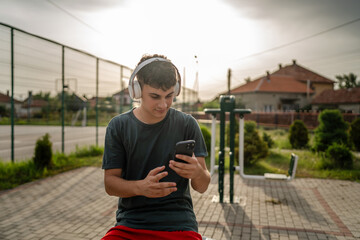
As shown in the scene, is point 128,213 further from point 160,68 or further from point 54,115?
point 54,115

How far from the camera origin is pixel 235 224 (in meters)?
4.18

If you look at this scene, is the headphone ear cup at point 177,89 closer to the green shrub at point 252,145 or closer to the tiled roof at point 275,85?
the green shrub at point 252,145

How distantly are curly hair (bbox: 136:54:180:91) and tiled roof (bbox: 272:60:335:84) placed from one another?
43023mm

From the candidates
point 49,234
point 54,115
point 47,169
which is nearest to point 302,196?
point 49,234

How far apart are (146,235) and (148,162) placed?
408 mm

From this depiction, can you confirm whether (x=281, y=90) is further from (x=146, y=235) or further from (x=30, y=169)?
(x=146, y=235)

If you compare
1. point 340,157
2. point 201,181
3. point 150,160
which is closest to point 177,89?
point 150,160

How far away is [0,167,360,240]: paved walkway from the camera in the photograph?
3.90 meters

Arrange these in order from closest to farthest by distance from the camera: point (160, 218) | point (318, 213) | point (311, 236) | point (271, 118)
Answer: point (160, 218)
point (311, 236)
point (318, 213)
point (271, 118)

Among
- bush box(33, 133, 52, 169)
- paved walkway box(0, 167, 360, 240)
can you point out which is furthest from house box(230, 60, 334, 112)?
paved walkway box(0, 167, 360, 240)

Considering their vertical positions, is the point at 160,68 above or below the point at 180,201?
above

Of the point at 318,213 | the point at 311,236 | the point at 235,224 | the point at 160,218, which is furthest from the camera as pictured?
the point at 318,213

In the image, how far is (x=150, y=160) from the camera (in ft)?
5.76

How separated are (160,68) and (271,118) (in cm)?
2578
